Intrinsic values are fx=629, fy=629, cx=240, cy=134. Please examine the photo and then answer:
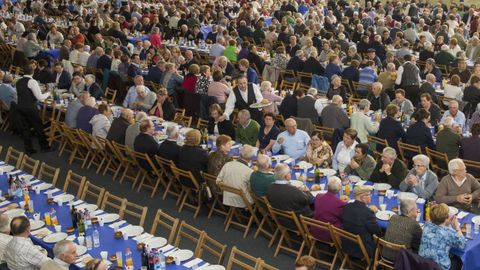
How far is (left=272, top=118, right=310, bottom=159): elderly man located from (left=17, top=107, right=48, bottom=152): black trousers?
18.3 ft

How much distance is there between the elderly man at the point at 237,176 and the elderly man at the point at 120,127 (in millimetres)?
2859

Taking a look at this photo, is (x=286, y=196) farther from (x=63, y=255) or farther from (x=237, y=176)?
(x=63, y=255)

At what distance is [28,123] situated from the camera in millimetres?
13516

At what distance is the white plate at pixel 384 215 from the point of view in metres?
8.27

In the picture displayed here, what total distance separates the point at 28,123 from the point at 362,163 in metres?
7.49

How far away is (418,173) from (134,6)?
730 inches

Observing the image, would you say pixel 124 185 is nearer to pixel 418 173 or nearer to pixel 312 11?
pixel 418 173

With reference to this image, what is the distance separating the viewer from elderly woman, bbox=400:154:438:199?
890 centimetres

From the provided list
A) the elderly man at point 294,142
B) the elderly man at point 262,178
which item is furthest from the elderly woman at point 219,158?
the elderly man at point 294,142

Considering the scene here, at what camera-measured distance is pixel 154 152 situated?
10969 mm

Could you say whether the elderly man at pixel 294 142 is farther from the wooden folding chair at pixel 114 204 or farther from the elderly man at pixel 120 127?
the wooden folding chair at pixel 114 204

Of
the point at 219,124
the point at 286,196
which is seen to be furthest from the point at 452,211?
the point at 219,124

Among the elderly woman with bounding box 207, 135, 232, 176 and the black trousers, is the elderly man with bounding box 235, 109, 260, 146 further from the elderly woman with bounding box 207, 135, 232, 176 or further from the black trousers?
the black trousers

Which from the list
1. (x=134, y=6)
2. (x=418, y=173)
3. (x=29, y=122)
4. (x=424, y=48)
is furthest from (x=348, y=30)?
(x=418, y=173)
